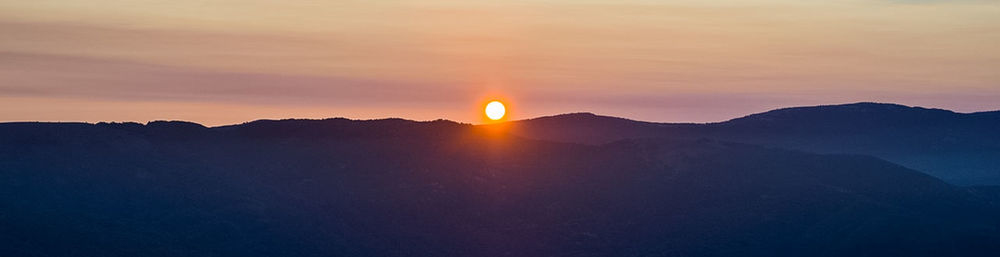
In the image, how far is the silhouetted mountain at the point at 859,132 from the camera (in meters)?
155

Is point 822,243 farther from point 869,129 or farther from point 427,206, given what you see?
point 869,129

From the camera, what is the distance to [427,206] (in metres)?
105

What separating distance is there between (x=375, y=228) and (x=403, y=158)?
12593 mm

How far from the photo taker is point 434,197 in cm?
10631

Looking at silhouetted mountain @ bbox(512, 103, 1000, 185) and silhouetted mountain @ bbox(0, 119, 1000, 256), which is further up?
silhouetted mountain @ bbox(512, 103, 1000, 185)

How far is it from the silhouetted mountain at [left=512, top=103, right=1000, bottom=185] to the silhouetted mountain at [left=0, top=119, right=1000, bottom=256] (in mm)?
32947

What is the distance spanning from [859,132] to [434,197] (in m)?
82.1

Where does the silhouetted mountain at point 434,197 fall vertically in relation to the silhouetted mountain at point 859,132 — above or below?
below

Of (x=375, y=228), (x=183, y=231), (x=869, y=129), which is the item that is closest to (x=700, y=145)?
(x=375, y=228)

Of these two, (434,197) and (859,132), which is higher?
(859,132)

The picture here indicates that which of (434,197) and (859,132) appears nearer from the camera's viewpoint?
(434,197)

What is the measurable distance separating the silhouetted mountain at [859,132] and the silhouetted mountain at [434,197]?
32947mm

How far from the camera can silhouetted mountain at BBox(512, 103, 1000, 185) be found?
154625mm

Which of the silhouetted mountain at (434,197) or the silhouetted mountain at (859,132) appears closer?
the silhouetted mountain at (434,197)
